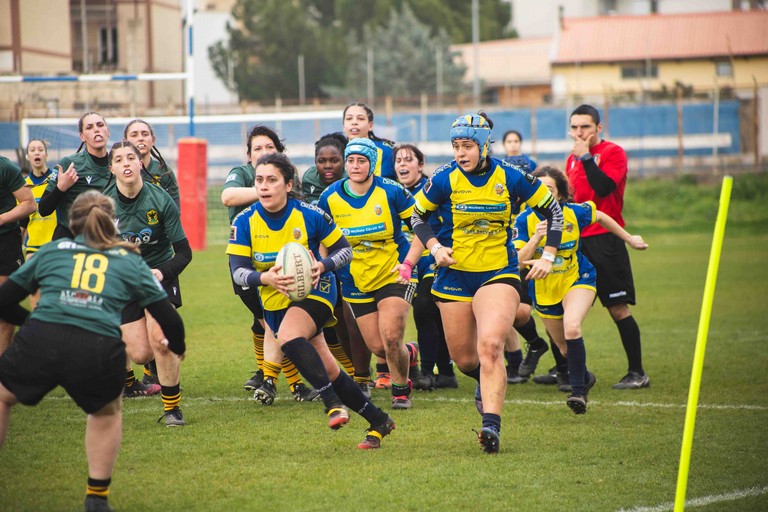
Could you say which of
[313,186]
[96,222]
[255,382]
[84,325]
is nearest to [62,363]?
[84,325]

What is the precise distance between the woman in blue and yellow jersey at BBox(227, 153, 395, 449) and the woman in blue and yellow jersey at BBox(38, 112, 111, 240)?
183cm

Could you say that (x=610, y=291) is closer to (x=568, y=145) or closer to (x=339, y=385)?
(x=339, y=385)

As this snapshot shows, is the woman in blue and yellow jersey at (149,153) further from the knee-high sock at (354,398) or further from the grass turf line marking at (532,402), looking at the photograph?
the knee-high sock at (354,398)

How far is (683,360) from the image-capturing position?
10836mm

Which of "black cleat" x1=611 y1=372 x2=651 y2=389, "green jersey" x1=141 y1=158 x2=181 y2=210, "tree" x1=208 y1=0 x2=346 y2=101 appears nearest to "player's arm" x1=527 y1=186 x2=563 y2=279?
"black cleat" x1=611 y1=372 x2=651 y2=389

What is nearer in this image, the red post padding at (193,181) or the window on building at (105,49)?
the red post padding at (193,181)

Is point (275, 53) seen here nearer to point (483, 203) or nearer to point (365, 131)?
point (365, 131)

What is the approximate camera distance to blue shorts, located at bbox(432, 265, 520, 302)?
7176 millimetres

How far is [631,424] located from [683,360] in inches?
135

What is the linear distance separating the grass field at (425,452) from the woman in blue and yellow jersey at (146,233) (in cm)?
38

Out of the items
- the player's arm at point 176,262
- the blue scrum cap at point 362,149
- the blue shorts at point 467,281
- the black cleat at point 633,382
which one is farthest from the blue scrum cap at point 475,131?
the black cleat at point 633,382

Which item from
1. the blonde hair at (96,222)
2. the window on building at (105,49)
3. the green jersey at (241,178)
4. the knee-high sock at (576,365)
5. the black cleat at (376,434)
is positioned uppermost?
the window on building at (105,49)

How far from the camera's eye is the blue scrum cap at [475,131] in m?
7.05

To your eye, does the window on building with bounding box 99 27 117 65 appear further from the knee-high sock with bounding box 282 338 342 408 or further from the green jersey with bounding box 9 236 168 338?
the green jersey with bounding box 9 236 168 338
